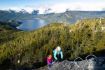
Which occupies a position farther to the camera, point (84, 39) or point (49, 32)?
point (49, 32)

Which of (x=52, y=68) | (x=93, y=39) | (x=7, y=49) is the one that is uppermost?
(x=52, y=68)

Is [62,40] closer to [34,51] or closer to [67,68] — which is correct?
[34,51]

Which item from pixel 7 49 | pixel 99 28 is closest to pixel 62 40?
pixel 99 28

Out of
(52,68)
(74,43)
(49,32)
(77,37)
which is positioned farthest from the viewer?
(49,32)

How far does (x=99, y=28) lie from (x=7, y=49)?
5267cm

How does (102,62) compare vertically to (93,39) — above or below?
above

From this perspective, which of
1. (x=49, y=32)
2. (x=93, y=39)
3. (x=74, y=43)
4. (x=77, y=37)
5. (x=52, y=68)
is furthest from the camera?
(x=49, y=32)

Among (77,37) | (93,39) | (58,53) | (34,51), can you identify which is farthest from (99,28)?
(58,53)

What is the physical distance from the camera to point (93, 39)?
11725 cm

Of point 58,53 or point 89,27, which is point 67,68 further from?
point 89,27

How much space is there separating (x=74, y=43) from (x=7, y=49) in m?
44.8

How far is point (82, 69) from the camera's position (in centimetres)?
2638

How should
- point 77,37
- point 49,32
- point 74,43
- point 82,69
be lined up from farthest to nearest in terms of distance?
point 49,32, point 77,37, point 74,43, point 82,69

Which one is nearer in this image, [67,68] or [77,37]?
[67,68]
